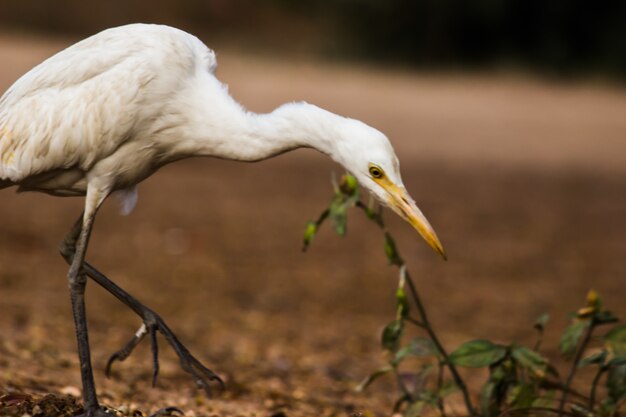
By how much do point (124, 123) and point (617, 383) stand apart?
1993mm

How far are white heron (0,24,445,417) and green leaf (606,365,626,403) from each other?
40.4 inches

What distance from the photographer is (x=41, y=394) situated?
14.9ft

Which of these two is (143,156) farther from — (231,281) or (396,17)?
(396,17)

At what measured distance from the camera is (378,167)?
→ 3.62 metres

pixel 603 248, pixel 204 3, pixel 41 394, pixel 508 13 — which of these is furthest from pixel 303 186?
pixel 204 3

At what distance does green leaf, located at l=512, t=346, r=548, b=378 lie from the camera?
4.10 metres

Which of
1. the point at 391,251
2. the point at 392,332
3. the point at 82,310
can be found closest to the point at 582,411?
the point at 392,332

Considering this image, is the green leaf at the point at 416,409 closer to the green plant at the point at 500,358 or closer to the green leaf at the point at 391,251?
the green plant at the point at 500,358

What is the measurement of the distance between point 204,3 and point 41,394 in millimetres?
20533

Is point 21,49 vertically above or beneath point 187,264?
above

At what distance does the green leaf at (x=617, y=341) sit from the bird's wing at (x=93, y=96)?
5.79 feet

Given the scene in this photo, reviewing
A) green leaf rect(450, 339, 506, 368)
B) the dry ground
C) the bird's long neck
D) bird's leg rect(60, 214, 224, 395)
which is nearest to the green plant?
green leaf rect(450, 339, 506, 368)

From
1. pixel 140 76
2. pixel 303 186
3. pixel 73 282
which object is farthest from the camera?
pixel 303 186

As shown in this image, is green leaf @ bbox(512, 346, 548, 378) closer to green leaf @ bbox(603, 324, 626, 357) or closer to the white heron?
green leaf @ bbox(603, 324, 626, 357)
